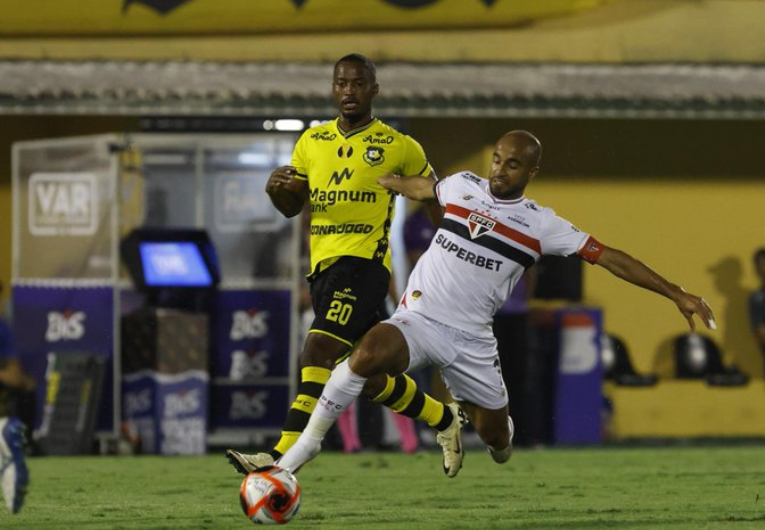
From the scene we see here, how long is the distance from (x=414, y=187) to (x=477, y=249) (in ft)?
1.60

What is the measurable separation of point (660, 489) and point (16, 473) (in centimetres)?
513

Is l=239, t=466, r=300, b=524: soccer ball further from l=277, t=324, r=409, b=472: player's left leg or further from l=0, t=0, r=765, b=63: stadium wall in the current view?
l=0, t=0, r=765, b=63: stadium wall

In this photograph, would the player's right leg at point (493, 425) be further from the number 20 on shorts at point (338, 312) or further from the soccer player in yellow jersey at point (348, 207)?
the number 20 on shorts at point (338, 312)

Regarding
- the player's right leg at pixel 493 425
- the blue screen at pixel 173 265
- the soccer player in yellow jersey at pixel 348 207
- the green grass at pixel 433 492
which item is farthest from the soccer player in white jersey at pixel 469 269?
the blue screen at pixel 173 265

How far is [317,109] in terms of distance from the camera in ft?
55.3

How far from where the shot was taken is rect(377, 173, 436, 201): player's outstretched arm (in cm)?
986

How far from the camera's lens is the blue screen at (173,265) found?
16.7m

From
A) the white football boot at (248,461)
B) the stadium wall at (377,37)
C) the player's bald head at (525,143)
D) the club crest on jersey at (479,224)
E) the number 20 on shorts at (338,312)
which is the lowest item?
the white football boot at (248,461)

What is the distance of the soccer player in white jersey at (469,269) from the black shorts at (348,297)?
0.38 m

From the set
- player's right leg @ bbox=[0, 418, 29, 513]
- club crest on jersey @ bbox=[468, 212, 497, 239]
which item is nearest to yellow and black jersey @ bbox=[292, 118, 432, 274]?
club crest on jersey @ bbox=[468, 212, 497, 239]

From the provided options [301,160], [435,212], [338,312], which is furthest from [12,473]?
[435,212]

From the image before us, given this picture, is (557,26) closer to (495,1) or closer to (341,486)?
(495,1)

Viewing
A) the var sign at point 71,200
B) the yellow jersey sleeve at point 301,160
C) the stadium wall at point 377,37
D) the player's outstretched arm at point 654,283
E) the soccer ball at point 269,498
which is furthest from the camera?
the stadium wall at point 377,37

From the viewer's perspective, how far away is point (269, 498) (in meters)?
8.64
